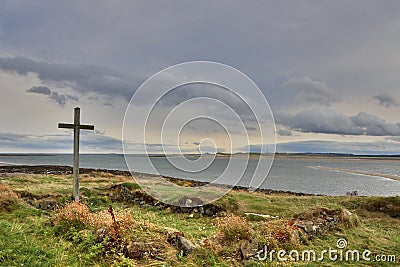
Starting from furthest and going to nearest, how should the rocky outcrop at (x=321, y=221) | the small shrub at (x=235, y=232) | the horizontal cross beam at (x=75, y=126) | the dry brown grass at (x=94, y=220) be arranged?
the horizontal cross beam at (x=75, y=126) < the rocky outcrop at (x=321, y=221) < the small shrub at (x=235, y=232) < the dry brown grass at (x=94, y=220)

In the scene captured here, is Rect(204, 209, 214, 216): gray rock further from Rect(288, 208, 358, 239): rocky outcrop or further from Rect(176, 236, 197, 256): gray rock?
Rect(176, 236, 197, 256): gray rock

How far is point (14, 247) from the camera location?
7.45m

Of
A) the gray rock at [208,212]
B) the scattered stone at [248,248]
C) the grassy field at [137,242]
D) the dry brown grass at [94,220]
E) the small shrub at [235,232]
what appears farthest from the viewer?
the gray rock at [208,212]

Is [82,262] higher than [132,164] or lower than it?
lower

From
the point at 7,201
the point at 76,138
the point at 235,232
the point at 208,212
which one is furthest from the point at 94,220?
the point at 208,212

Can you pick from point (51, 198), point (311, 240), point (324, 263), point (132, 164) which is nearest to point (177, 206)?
point (132, 164)

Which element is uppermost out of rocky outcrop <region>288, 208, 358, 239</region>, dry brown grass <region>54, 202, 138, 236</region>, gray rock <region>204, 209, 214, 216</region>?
dry brown grass <region>54, 202, 138, 236</region>

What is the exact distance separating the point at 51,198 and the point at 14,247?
987cm

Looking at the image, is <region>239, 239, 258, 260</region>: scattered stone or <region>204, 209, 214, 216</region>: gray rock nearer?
<region>239, 239, 258, 260</region>: scattered stone

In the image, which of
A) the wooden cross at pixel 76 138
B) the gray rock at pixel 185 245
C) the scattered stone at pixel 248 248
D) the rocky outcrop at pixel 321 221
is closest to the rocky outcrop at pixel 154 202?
the wooden cross at pixel 76 138

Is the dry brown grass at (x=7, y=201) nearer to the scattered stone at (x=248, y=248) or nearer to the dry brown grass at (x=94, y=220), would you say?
the dry brown grass at (x=94, y=220)

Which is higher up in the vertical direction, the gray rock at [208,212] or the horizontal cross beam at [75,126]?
the horizontal cross beam at [75,126]

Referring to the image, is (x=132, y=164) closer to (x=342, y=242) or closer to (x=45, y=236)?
(x=45, y=236)

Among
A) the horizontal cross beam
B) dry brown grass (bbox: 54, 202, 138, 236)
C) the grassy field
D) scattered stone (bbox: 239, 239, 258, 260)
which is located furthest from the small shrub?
the horizontal cross beam
